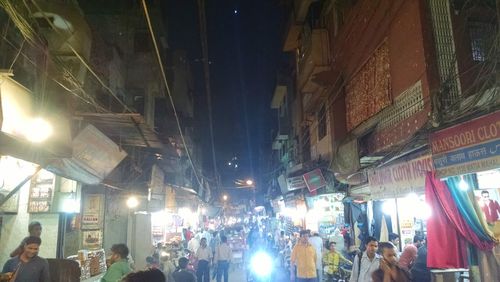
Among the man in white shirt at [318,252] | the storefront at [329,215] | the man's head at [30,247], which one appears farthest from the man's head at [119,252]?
the storefront at [329,215]

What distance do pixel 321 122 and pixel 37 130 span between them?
1426cm

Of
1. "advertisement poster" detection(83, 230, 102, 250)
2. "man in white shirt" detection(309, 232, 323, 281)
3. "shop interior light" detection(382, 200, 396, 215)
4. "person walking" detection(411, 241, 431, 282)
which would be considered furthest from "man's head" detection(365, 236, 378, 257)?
"advertisement poster" detection(83, 230, 102, 250)

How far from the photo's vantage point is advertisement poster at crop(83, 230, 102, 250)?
12.9m

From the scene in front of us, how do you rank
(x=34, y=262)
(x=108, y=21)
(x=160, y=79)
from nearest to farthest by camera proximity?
(x=34, y=262), (x=108, y=21), (x=160, y=79)

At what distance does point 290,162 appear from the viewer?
1254 inches

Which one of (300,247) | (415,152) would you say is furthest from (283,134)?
(415,152)

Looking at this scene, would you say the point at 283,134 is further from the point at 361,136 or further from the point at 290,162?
the point at 361,136

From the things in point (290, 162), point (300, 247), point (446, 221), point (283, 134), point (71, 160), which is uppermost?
point (283, 134)

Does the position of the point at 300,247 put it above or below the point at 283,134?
below

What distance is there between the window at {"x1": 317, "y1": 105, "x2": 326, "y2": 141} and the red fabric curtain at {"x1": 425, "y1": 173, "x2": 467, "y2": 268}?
36.2ft

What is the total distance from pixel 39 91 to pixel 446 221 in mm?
7697

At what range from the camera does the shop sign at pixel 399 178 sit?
7.61m

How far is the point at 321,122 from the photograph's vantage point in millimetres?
18766

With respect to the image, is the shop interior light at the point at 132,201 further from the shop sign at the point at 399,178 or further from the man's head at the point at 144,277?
the man's head at the point at 144,277
